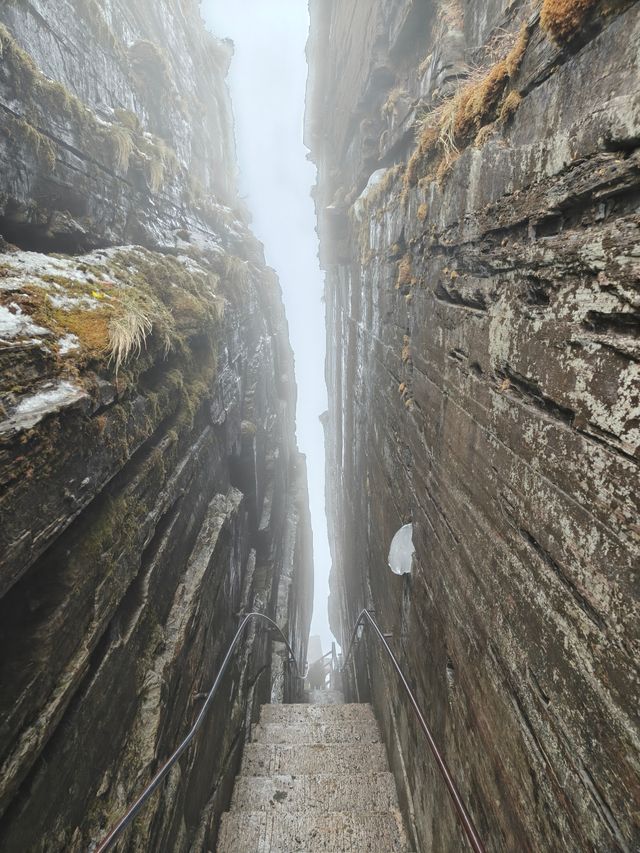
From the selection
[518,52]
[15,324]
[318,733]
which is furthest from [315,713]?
[518,52]

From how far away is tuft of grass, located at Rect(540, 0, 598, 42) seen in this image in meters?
2.37

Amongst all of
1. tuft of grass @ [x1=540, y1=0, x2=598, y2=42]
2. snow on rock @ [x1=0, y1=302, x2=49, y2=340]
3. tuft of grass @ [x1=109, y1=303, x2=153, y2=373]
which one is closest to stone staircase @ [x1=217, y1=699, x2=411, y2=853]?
tuft of grass @ [x1=109, y1=303, x2=153, y2=373]

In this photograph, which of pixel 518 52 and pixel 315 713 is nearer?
pixel 518 52

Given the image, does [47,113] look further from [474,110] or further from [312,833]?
[312,833]

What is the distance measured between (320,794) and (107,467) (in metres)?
5.23

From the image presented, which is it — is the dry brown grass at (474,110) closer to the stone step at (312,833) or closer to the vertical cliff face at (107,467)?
the vertical cliff face at (107,467)

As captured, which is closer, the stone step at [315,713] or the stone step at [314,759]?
the stone step at [314,759]

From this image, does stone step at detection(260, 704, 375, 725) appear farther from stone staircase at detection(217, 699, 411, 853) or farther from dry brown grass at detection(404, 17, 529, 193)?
dry brown grass at detection(404, 17, 529, 193)

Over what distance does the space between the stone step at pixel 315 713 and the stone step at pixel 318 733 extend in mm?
235

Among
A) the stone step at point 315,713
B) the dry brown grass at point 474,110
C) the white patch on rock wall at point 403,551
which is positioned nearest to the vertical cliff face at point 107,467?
the stone step at point 315,713

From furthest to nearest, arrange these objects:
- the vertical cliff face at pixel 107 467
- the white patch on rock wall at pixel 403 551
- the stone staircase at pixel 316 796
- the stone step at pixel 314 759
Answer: the stone step at pixel 314 759 → the white patch on rock wall at pixel 403 551 → the stone staircase at pixel 316 796 → the vertical cliff face at pixel 107 467

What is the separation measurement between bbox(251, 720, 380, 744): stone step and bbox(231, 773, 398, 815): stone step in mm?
1374

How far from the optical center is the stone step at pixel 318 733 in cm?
698

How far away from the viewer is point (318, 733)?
7.05 metres
